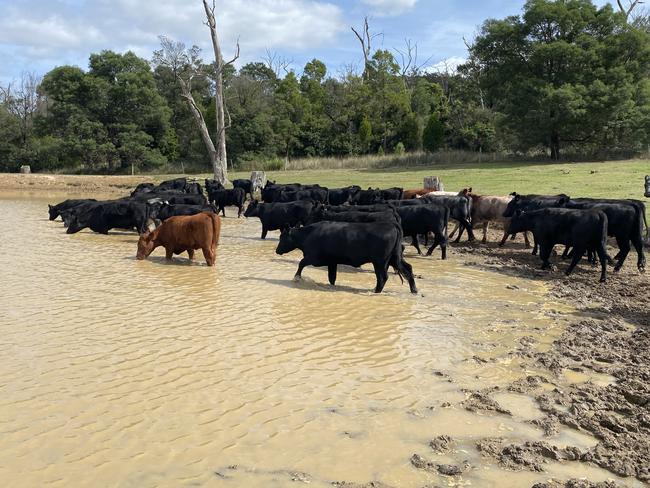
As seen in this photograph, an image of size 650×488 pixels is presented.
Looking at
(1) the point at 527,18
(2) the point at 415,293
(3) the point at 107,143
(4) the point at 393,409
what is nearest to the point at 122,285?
(2) the point at 415,293

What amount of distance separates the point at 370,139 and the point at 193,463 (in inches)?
1936

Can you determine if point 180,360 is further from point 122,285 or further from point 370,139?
point 370,139

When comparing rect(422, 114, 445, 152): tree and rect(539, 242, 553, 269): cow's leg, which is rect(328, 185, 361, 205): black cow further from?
rect(422, 114, 445, 152): tree

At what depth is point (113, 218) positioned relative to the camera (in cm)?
1638

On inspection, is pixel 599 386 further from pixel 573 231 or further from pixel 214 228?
pixel 214 228

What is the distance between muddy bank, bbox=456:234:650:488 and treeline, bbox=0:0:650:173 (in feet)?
94.4

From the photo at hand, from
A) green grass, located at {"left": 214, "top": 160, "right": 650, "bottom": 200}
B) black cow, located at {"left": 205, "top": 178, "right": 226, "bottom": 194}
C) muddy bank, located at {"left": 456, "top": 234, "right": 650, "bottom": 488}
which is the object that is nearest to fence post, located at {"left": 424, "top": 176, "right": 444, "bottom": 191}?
green grass, located at {"left": 214, "top": 160, "right": 650, "bottom": 200}

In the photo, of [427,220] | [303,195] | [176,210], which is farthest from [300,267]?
[303,195]

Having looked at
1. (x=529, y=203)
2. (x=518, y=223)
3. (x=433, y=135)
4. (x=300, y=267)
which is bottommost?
(x=300, y=267)

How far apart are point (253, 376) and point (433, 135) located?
4406 centimetres

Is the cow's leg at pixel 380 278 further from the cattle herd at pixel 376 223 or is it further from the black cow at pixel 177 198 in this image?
the black cow at pixel 177 198

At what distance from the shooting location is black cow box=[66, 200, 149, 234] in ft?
53.5

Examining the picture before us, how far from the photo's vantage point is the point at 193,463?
169 inches

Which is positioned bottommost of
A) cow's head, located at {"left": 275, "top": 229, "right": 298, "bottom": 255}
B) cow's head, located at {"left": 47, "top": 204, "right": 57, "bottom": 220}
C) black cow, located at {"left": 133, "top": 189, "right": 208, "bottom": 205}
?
cow's head, located at {"left": 275, "top": 229, "right": 298, "bottom": 255}
